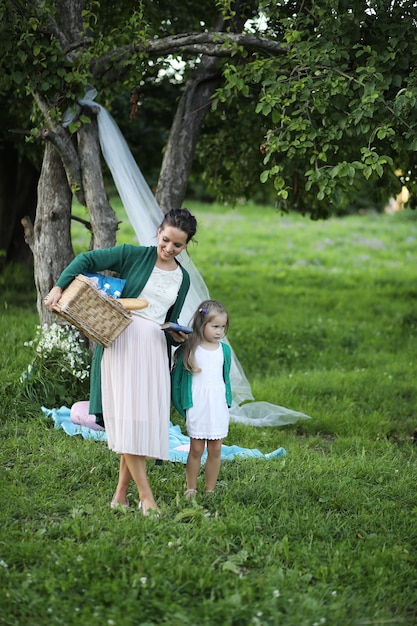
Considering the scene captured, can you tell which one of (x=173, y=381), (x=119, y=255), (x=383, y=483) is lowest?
(x=383, y=483)

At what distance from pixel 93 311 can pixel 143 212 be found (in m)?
2.86

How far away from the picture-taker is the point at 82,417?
21.9 feet

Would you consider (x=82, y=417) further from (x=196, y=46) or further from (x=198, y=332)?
(x=196, y=46)

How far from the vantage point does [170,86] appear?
36.0ft

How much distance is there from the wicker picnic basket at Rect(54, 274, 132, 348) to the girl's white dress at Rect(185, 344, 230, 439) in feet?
2.21

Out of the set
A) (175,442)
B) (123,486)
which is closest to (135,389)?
(123,486)

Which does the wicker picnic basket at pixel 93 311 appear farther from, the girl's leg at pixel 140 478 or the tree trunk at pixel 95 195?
the tree trunk at pixel 95 195

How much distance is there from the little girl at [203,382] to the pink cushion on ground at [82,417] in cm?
169

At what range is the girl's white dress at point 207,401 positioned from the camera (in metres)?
5.12

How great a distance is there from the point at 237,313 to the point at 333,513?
685 centimetres

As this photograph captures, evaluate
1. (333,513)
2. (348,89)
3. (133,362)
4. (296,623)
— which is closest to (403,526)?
(333,513)

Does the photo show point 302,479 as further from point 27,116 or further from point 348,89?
point 27,116

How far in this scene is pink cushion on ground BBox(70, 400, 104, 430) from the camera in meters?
6.66

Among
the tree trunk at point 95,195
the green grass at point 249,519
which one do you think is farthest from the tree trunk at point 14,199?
the tree trunk at point 95,195
